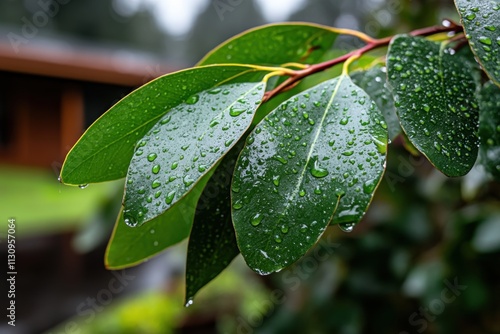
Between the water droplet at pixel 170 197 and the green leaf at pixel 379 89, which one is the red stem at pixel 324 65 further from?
the water droplet at pixel 170 197

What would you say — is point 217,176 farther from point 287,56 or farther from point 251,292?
point 251,292

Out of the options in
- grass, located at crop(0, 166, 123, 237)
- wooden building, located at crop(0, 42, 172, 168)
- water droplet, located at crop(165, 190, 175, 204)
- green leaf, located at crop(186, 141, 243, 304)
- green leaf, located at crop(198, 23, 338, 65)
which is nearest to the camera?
water droplet, located at crop(165, 190, 175, 204)

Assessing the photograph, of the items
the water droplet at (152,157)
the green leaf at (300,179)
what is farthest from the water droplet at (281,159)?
the water droplet at (152,157)

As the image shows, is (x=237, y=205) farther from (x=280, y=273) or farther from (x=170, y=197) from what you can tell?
(x=280, y=273)

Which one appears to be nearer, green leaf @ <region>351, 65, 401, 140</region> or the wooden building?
green leaf @ <region>351, 65, 401, 140</region>

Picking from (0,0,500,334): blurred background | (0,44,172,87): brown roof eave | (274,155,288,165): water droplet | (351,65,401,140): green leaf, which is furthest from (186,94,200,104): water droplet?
(0,44,172,87): brown roof eave

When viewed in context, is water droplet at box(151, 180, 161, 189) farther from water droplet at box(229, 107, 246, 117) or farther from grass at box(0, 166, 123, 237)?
grass at box(0, 166, 123, 237)

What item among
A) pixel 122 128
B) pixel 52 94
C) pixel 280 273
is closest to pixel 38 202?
pixel 52 94

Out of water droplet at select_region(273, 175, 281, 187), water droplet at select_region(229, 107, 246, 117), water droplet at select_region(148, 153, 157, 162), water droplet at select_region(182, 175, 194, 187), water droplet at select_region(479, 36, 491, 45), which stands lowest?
water droplet at select_region(273, 175, 281, 187)
